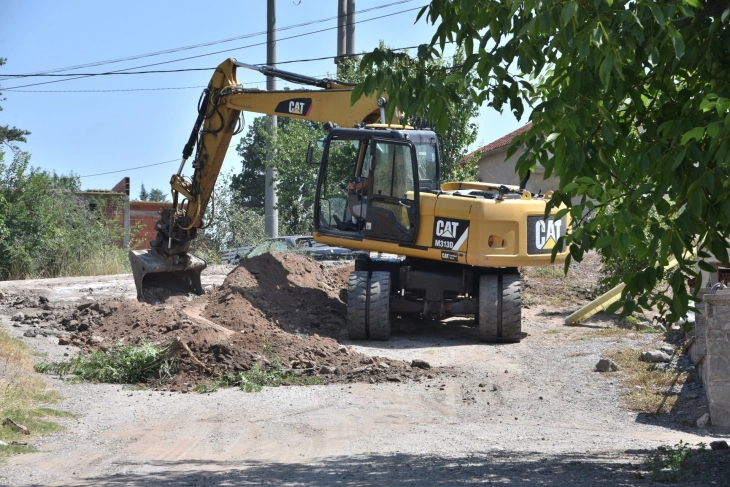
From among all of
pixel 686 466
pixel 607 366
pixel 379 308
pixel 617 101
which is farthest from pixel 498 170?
pixel 617 101

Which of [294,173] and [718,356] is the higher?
[294,173]

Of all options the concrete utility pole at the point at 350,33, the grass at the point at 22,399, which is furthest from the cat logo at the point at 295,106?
the concrete utility pole at the point at 350,33

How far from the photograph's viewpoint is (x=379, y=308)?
14711 millimetres

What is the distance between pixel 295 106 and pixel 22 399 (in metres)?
8.24

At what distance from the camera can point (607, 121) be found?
17.2ft

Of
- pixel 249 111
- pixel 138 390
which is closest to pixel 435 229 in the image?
pixel 249 111

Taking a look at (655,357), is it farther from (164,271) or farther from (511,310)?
(164,271)

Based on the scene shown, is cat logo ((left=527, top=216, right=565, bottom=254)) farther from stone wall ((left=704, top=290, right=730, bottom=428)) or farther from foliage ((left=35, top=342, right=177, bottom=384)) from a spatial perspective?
foliage ((left=35, top=342, right=177, bottom=384))

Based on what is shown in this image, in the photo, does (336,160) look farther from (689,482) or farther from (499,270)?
(689,482)

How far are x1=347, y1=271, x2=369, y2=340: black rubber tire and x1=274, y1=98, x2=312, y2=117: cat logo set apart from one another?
10.4ft

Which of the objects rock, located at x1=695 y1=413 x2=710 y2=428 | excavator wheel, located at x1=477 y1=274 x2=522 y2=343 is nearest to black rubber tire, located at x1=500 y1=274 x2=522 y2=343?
excavator wheel, located at x1=477 y1=274 x2=522 y2=343

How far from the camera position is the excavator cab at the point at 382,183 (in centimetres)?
1479

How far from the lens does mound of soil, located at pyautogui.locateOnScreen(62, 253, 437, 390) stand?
12.0 m

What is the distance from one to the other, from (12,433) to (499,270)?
9.12 meters
